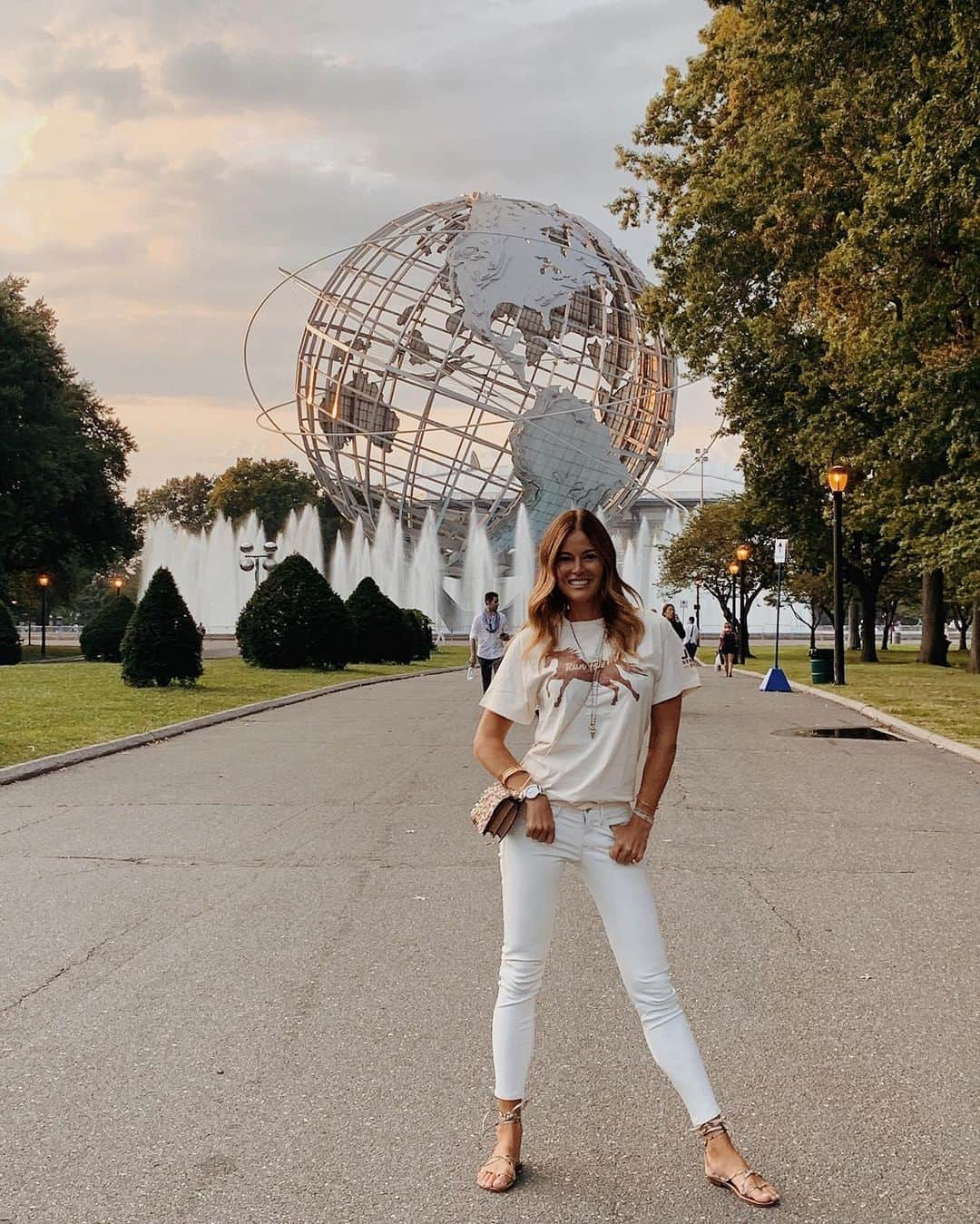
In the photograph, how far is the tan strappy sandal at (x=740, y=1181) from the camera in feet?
11.6

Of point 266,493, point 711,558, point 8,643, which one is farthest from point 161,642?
point 266,493

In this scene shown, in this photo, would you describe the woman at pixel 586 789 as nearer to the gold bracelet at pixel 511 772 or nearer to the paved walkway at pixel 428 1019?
the gold bracelet at pixel 511 772

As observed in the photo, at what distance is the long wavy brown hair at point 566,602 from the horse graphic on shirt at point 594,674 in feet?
0.14

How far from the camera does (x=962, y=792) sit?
39.5ft

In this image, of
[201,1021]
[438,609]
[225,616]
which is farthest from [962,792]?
[225,616]

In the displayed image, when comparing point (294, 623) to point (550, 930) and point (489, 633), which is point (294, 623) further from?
point (550, 930)

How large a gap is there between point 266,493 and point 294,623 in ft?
223

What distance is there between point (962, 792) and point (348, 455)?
1904 inches

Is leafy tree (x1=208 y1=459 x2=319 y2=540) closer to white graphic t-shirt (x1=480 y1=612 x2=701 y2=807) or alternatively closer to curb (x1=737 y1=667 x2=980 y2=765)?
curb (x1=737 y1=667 x2=980 y2=765)

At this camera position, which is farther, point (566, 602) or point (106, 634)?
point (106, 634)

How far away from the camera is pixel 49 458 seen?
160ft

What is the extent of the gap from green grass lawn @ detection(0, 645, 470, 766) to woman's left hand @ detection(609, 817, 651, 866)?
36.4 ft

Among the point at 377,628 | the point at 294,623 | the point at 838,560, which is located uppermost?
the point at 838,560

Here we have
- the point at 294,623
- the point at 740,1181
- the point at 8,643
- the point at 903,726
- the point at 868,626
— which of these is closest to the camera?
the point at 740,1181
